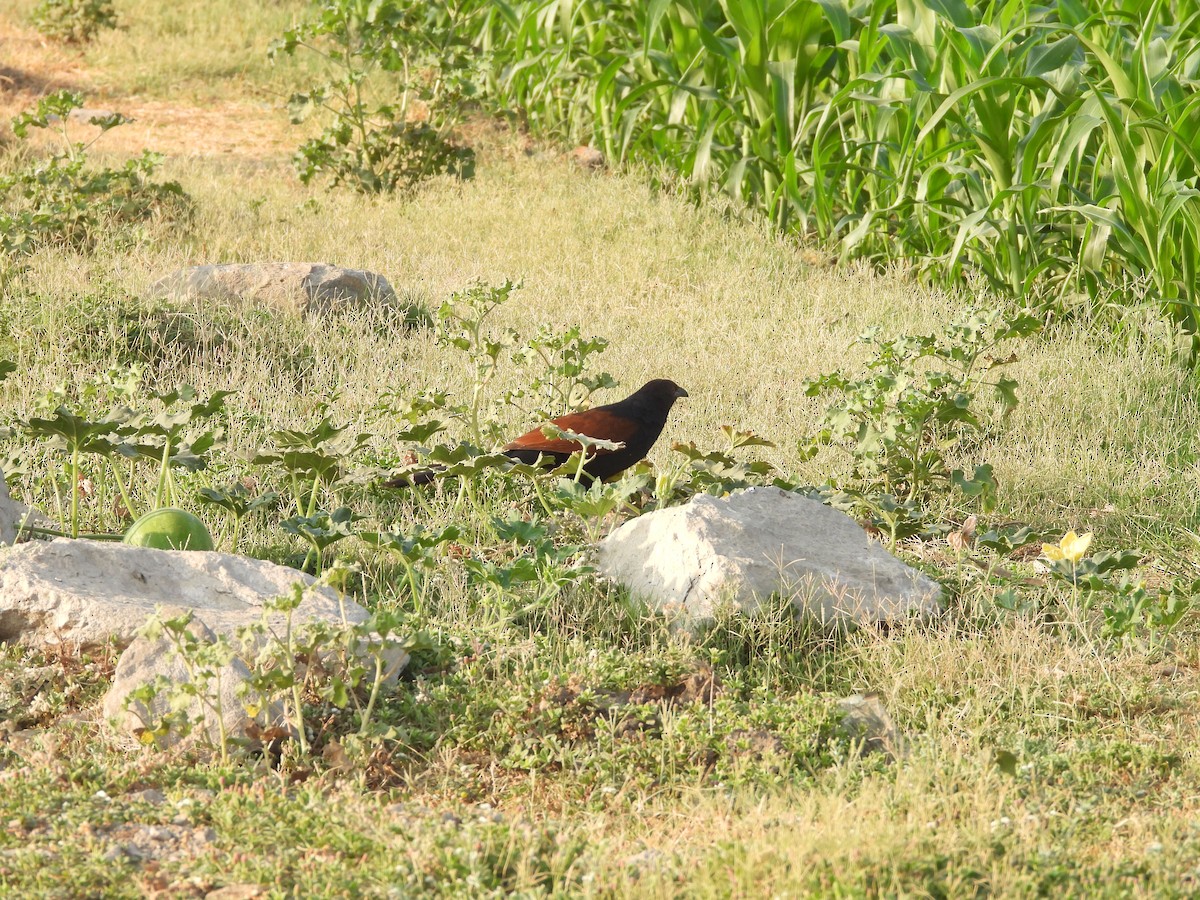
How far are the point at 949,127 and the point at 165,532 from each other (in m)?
4.98

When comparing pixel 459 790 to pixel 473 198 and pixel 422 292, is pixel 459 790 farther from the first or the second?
pixel 473 198

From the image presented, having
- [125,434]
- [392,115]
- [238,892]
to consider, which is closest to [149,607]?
[125,434]

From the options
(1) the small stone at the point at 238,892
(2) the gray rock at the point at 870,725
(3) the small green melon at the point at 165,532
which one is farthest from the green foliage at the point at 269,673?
(2) the gray rock at the point at 870,725

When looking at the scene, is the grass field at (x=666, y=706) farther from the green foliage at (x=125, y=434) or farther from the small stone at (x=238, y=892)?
the green foliage at (x=125, y=434)

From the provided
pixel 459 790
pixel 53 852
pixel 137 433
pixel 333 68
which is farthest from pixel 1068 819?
pixel 333 68

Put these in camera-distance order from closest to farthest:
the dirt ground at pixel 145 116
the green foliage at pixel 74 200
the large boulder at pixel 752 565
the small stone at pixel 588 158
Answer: the large boulder at pixel 752 565 < the green foliage at pixel 74 200 < the small stone at pixel 588 158 < the dirt ground at pixel 145 116

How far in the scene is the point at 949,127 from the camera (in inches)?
267

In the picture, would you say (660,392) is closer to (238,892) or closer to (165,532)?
(165,532)

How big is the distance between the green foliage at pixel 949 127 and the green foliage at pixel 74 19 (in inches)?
256

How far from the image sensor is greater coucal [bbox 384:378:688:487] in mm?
4043

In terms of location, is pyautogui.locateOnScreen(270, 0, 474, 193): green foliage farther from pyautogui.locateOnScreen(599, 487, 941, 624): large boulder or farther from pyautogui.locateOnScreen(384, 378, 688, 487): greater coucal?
pyautogui.locateOnScreen(599, 487, 941, 624): large boulder

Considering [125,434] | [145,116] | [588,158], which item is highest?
[125,434]

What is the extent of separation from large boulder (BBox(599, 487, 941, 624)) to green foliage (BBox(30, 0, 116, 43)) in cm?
1209

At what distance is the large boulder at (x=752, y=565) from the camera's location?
3.28 metres
